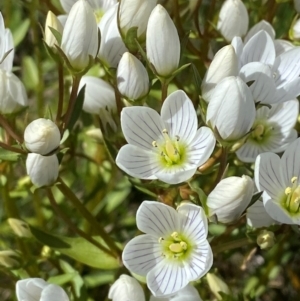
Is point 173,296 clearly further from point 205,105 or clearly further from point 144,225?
point 205,105

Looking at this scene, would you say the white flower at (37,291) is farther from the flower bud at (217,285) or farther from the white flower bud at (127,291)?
the flower bud at (217,285)

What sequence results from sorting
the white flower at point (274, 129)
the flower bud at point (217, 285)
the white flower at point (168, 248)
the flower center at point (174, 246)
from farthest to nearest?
the white flower at point (274, 129) → the flower bud at point (217, 285) → the flower center at point (174, 246) → the white flower at point (168, 248)

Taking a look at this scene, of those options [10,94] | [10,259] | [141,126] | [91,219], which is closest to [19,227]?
[10,259]

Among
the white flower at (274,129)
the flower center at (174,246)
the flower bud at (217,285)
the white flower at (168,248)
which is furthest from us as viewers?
the white flower at (274,129)

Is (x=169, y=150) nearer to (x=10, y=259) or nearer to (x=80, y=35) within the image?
(x=80, y=35)

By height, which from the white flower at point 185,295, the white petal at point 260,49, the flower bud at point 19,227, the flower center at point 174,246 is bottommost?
the flower bud at point 19,227

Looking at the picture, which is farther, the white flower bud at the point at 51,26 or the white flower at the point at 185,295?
the white flower bud at the point at 51,26

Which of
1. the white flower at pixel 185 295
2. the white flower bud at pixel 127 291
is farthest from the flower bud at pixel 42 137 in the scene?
the white flower at pixel 185 295

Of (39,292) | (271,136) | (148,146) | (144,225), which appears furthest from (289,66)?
(39,292)

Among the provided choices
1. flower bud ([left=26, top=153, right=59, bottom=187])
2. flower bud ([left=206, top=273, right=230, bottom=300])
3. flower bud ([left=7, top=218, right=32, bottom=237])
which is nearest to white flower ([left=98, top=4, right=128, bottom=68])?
flower bud ([left=26, top=153, right=59, bottom=187])
